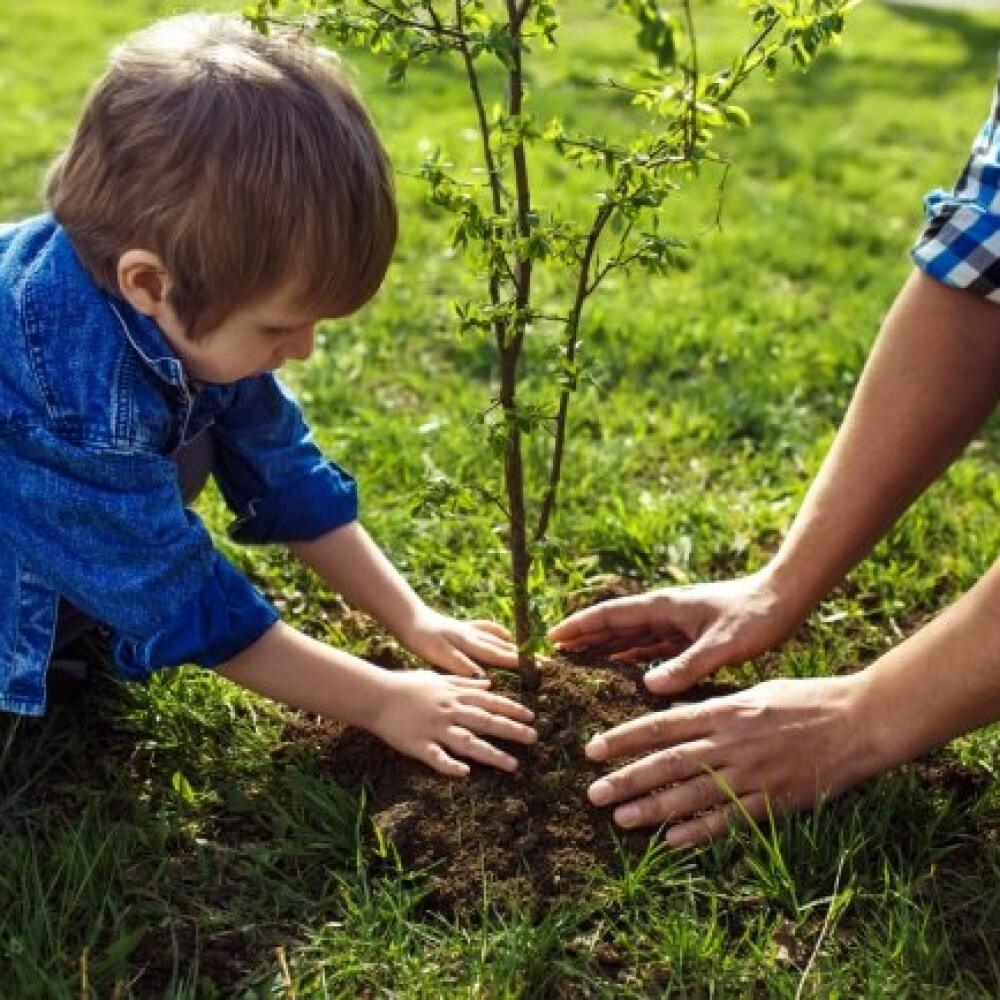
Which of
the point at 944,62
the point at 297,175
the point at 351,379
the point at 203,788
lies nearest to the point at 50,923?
the point at 203,788

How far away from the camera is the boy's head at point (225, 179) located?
2.17m

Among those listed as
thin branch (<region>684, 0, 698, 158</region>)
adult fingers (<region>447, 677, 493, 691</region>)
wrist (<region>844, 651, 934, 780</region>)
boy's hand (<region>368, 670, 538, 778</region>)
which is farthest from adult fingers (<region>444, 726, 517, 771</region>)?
thin branch (<region>684, 0, 698, 158</region>)

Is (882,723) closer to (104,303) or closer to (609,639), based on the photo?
(609,639)

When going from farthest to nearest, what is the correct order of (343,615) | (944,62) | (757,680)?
(944,62) → (343,615) → (757,680)

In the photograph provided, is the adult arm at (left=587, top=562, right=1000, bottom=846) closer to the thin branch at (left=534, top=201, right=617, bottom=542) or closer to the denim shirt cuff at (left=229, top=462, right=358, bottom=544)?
the thin branch at (left=534, top=201, right=617, bottom=542)

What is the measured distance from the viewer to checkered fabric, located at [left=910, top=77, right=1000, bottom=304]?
238 cm

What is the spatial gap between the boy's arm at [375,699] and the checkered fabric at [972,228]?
1005 millimetres

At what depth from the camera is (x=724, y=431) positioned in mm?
3820

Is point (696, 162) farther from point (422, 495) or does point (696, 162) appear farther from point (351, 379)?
point (351, 379)

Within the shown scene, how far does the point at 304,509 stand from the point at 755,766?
0.96m

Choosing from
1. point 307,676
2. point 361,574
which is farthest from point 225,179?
point 361,574

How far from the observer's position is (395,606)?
110 inches

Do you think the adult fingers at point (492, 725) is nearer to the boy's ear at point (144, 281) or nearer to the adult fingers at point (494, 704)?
the adult fingers at point (494, 704)

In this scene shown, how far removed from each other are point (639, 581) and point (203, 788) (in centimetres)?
106
